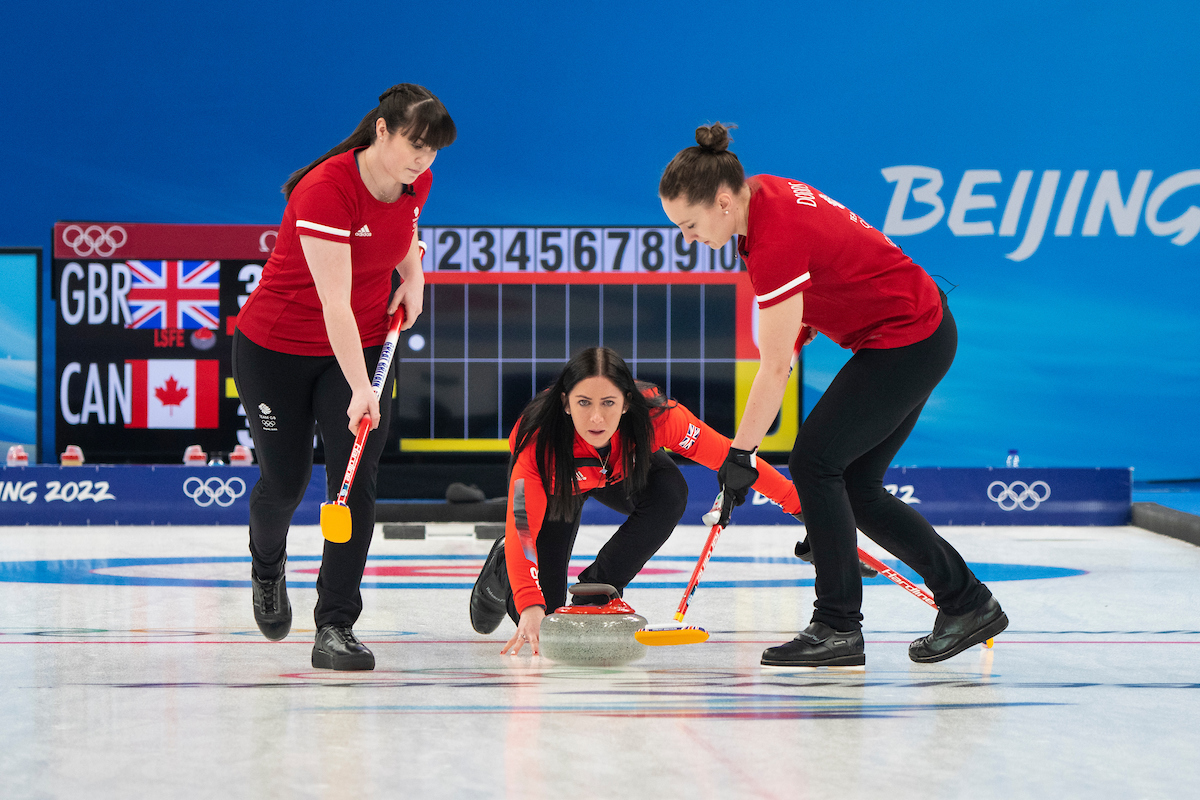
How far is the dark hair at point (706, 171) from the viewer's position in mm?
2141

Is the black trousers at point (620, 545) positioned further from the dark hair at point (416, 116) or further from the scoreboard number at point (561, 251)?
the scoreboard number at point (561, 251)

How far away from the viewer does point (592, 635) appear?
7.55 ft

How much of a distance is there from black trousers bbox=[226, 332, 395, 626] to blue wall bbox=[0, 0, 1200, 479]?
548cm

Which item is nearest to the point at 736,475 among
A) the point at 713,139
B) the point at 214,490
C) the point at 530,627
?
the point at 530,627

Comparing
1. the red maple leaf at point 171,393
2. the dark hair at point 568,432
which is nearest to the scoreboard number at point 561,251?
the red maple leaf at point 171,393

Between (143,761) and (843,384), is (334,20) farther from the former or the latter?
(143,761)

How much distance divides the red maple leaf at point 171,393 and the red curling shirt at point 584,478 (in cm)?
462

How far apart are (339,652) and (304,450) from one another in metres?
0.46

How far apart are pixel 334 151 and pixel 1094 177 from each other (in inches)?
271

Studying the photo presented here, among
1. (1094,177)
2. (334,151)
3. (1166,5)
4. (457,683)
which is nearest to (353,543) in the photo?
(457,683)

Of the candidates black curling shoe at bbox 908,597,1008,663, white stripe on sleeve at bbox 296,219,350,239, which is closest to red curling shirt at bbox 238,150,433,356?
white stripe on sleeve at bbox 296,219,350,239

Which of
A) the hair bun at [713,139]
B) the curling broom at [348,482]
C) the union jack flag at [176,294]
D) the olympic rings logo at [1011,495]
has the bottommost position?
the olympic rings logo at [1011,495]

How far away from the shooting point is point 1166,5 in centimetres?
791

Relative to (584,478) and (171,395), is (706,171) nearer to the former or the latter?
(584,478)
